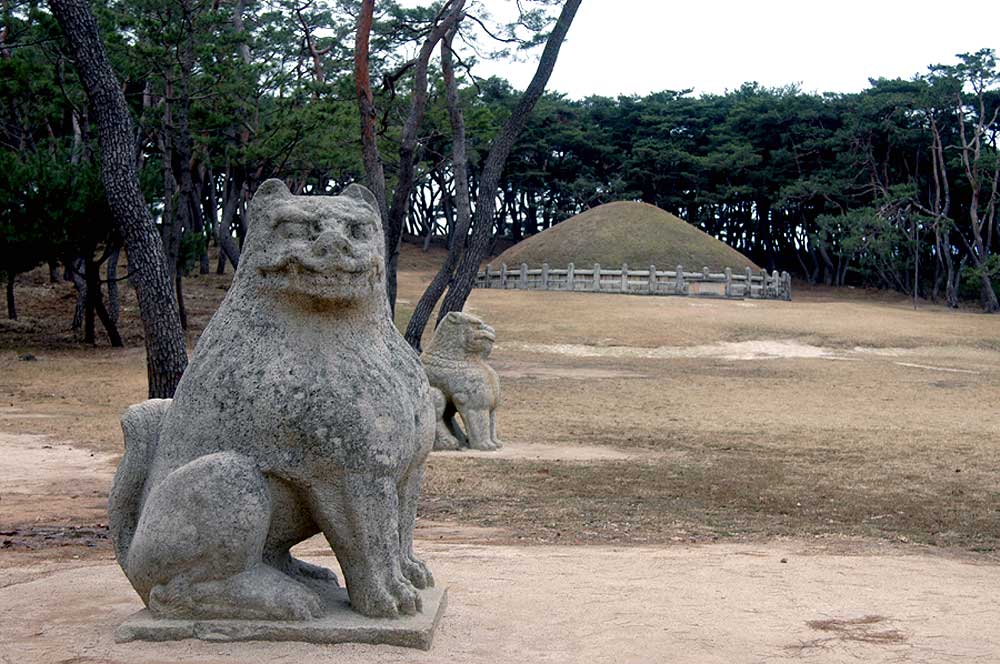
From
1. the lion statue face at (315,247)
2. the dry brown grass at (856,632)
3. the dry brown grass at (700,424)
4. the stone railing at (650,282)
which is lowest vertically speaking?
the dry brown grass at (700,424)

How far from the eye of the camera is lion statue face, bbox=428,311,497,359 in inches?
525

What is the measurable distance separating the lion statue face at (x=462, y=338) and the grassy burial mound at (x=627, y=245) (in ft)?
135

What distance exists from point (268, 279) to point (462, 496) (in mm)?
5814

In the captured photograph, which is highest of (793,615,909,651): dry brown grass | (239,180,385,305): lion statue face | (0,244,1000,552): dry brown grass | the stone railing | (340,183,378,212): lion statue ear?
(340,183,378,212): lion statue ear

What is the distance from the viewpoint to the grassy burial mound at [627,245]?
5503 cm

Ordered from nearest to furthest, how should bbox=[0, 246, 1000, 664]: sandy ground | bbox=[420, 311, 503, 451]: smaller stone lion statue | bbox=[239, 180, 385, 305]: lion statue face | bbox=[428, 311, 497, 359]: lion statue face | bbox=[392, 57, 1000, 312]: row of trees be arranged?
bbox=[239, 180, 385, 305]: lion statue face → bbox=[0, 246, 1000, 664]: sandy ground → bbox=[420, 311, 503, 451]: smaller stone lion statue → bbox=[428, 311, 497, 359]: lion statue face → bbox=[392, 57, 1000, 312]: row of trees

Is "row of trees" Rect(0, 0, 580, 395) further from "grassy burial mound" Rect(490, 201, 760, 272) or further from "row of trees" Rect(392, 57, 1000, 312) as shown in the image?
"grassy burial mound" Rect(490, 201, 760, 272)

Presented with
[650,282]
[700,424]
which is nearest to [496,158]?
[700,424]

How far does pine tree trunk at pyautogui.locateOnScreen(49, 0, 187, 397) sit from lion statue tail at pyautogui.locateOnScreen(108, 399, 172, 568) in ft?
19.7

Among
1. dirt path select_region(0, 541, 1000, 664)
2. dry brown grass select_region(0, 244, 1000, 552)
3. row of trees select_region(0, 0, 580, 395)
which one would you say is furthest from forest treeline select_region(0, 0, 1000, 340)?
dirt path select_region(0, 541, 1000, 664)

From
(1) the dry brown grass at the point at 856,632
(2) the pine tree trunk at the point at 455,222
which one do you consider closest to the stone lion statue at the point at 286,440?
(1) the dry brown grass at the point at 856,632

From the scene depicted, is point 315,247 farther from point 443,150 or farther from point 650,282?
point 443,150

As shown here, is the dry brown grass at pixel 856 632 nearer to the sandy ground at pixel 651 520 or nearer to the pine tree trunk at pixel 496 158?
the sandy ground at pixel 651 520

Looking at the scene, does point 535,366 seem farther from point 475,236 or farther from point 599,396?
point 475,236
